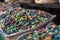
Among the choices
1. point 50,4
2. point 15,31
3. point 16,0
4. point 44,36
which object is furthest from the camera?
point 16,0

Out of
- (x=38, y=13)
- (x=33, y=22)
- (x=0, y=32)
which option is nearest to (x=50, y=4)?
(x=38, y=13)

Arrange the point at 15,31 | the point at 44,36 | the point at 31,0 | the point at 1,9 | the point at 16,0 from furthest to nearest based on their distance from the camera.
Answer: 1. the point at 16,0
2. the point at 1,9
3. the point at 31,0
4. the point at 15,31
5. the point at 44,36

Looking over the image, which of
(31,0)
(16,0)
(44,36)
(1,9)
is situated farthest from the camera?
(16,0)

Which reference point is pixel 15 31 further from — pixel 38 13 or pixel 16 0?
pixel 16 0

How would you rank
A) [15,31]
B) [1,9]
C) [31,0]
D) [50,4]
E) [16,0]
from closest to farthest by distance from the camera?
1. [15,31]
2. [50,4]
3. [31,0]
4. [1,9]
5. [16,0]

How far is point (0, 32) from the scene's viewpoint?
5.81 feet

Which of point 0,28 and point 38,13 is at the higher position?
point 38,13

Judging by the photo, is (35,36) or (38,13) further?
(38,13)

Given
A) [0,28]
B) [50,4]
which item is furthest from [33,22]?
[0,28]

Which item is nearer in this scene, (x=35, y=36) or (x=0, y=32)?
(x=35, y=36)

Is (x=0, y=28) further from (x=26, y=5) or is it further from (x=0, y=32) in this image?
(x=26, y=5)

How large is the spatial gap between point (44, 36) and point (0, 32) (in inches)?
25.7

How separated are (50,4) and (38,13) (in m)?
0.14

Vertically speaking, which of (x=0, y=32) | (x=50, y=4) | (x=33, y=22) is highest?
(x=50, y=4)
